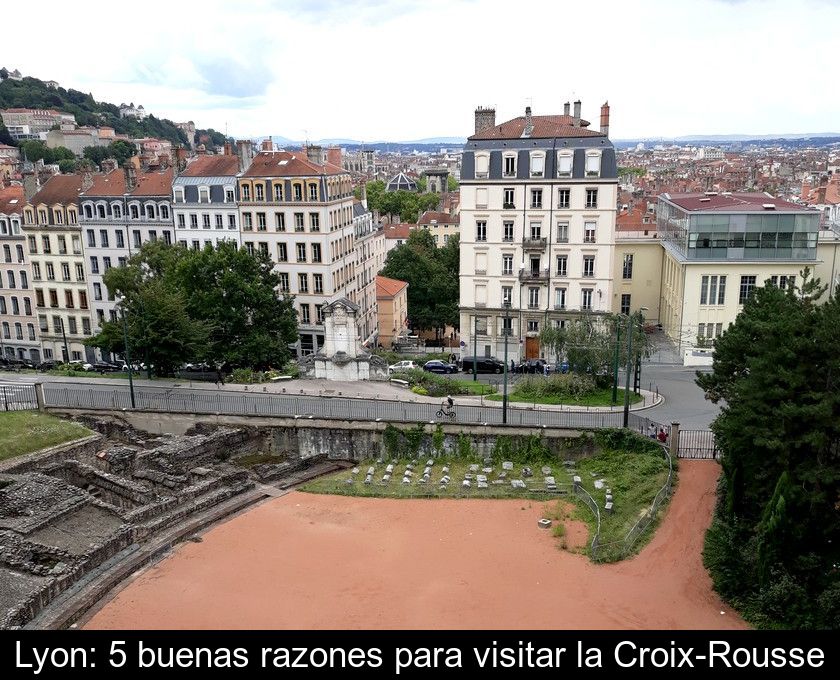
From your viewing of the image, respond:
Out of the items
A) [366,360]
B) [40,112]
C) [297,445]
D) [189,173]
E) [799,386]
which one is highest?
[40,112]

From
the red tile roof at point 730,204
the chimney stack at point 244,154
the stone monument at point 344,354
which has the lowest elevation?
the stone monument at point 344,354

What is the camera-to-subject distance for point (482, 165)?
152 ft

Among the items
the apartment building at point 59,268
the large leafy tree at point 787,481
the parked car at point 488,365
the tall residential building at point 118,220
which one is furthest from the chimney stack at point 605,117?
the apartment building at point 59,268

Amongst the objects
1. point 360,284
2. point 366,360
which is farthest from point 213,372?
point 360,284

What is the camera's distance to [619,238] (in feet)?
184

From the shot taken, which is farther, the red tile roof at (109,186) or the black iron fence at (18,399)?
the red tile roof at (109,186)

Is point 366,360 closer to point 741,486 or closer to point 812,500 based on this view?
point 741,486

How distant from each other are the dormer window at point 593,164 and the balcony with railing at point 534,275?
278 inches

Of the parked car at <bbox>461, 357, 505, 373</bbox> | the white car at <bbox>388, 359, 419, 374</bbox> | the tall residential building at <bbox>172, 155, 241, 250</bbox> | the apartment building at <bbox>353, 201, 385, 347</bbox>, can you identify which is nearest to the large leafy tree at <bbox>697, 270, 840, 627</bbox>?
the parked car at <bbox>461, 357, 505, 373</bbox>

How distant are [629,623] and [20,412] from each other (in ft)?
109

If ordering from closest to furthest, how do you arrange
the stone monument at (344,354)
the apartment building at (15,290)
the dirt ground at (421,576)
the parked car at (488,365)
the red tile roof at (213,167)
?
the dirt ground at (421,576) → the stone monument at (344,354) → the parked car at (488,365) → the red tile roof at (213,167) → the apartment building at (15,290)

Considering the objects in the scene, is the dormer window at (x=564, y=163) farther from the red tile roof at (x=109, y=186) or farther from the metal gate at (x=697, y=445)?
the red tile roof at (x=109, y=186)

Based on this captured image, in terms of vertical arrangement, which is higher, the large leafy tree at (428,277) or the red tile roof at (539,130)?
the red tile roof at (539,130)

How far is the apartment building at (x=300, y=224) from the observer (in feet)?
169
